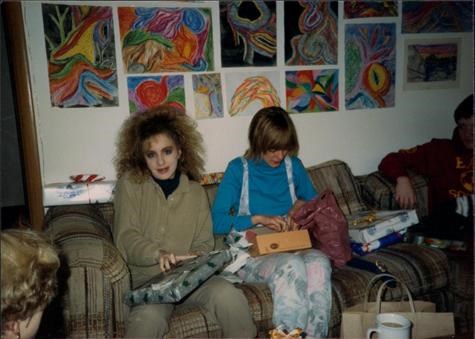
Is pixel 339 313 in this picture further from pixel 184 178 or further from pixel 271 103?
pixel 271 103

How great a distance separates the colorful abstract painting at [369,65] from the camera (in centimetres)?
308

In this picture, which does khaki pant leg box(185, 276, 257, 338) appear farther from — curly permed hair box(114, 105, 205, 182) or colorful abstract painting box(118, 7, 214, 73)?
colorful abstract painting box(118, 7, 214, 73)

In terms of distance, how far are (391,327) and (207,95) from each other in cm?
193

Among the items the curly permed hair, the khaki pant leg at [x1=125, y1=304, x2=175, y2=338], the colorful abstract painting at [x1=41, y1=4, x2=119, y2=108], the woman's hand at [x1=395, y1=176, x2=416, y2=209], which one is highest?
the colorful abstract painting at [x1=41, y1=4, x2=119, y2=108]

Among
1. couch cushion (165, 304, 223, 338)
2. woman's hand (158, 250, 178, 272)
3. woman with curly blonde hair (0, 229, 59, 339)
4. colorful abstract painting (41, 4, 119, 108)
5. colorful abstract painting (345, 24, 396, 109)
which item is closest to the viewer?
woman with curly blonde hair (0, 229, 59, 339)

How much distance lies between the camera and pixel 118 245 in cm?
205

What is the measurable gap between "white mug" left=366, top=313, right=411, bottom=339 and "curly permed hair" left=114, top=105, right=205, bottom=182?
1.29 m

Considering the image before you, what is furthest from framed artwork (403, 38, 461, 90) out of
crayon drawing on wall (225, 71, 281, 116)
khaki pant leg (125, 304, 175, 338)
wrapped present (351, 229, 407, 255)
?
khaki pant leg (125, 304, 175, 338)

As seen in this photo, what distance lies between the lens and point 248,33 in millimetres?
2791

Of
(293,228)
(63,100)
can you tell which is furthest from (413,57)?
(63,100)

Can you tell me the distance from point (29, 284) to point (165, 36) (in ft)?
6.40

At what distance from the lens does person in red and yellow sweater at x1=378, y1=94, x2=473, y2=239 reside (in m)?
2.56

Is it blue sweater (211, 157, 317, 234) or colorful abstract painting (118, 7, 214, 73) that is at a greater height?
colorful abstract painting (118, 7, 214, 73)

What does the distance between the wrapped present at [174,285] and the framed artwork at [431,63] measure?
2451 mm
